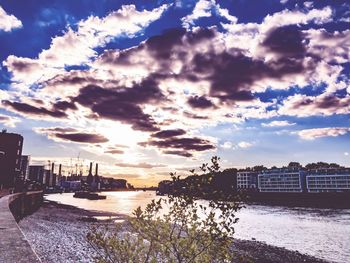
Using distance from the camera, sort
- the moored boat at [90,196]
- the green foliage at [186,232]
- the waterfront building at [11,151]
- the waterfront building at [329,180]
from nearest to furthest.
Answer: the green foliage at [186,232]
the waterfront building at [11,151]
the moored boat at [90,196]
the waterfront building at [329,180]

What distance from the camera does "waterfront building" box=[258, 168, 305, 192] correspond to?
584ft

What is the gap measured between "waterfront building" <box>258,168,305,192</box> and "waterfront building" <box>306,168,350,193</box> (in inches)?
225

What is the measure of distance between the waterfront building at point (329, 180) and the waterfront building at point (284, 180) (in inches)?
225

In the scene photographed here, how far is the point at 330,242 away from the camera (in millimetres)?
35844

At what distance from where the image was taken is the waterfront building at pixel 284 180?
17788 cm

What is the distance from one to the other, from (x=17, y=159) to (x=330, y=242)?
93.7 meters

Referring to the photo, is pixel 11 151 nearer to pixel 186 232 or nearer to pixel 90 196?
pixel 90 196

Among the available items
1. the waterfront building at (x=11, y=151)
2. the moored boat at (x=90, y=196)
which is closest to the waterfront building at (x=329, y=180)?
the moored boat at (x=90, y=196)

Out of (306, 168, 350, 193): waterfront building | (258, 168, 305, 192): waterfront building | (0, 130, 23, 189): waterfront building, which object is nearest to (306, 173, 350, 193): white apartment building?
(306, 168, 350, 193): waterfront building

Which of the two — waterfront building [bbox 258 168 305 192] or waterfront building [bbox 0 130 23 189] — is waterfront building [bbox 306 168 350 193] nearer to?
waterfront building [bbox 258 168 305 192]

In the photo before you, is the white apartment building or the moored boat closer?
the moored boat

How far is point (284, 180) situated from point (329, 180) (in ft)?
91.2

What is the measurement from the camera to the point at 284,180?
18500 cm

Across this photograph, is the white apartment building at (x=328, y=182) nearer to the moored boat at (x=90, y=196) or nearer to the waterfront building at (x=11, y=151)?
the moored boat at (x=90, y=196)
